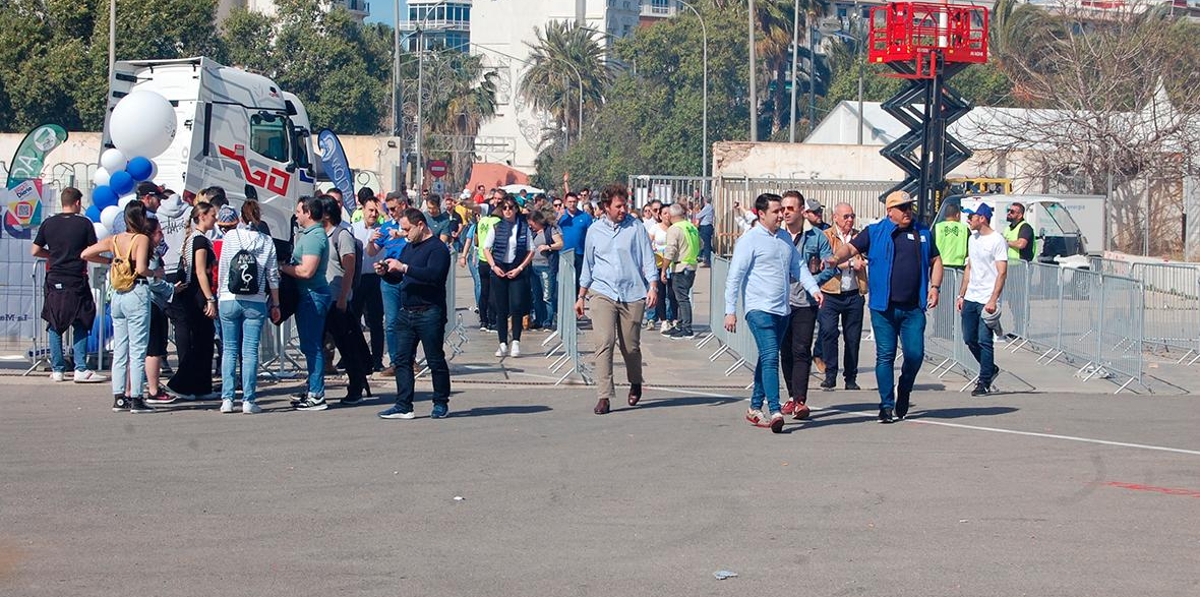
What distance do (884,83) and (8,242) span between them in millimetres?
67876

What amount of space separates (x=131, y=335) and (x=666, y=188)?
84.5 ft

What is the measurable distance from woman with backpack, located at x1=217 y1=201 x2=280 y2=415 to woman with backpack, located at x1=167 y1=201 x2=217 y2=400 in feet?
0.57

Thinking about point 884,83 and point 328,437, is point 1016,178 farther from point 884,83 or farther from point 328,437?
point 884,83

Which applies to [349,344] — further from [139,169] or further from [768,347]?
[139,169]

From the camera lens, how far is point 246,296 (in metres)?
11.1

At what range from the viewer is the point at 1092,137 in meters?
37.2

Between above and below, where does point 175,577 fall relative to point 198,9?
below

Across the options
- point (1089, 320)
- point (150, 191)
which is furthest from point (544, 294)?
point (1089, 320)

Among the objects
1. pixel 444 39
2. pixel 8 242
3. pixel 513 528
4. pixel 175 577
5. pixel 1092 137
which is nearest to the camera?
pixel 175 577

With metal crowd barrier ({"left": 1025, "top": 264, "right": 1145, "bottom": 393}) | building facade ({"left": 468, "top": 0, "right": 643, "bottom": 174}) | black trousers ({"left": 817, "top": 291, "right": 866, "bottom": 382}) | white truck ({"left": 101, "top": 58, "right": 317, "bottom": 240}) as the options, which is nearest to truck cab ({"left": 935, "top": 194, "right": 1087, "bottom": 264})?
metal crowd barrier ({"left": 1025, "top": 264, "right": 1145, "bottom": 393})

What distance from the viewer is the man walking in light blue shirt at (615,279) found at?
11.5m

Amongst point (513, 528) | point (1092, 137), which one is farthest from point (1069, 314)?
point (1092, 137)

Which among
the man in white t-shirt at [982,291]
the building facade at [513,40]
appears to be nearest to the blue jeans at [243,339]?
the man in white t-shirt at [982,291]

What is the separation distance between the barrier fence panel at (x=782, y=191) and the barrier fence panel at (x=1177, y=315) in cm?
1892
